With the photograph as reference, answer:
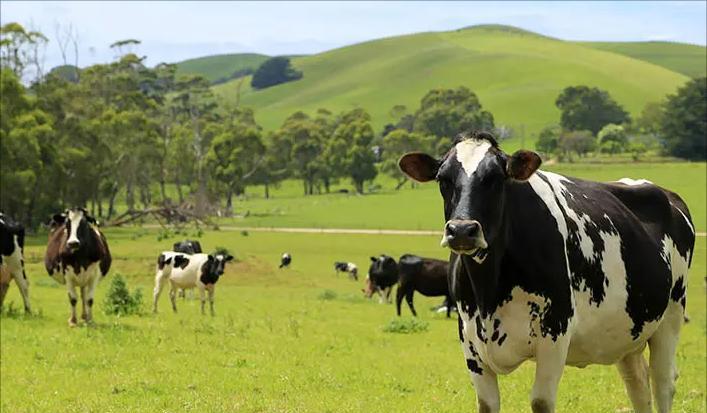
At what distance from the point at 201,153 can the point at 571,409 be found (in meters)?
92.0

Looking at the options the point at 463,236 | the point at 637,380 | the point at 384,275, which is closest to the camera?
the point at 463,236

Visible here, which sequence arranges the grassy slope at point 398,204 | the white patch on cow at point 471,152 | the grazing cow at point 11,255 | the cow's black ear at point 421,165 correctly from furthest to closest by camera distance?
the grassy slope at point 398,204 < the grazing cow at point 11,255 < the cow's black ear at point 421,165 < the white patch on cow at point 471,152

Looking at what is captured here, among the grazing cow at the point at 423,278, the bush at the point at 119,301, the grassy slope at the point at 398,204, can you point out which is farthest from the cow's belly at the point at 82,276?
the grassy slope at the point at 398,204

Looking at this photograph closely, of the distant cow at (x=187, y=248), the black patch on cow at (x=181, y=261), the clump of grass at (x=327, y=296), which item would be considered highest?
the black patch on cow at (x=181, y=261)

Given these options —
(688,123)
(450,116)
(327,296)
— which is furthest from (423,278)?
(450,116)

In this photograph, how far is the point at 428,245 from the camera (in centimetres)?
5441

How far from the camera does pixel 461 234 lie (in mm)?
5629

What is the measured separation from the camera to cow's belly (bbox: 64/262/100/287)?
17906 mm

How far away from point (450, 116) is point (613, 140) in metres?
27.4

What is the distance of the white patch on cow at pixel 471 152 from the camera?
6117mm

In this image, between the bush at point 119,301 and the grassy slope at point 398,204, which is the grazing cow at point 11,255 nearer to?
the bush at point 119,301

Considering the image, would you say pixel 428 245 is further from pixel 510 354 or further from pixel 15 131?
pixel 510 354

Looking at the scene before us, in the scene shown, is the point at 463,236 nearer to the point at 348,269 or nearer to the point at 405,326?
the point at 405,326

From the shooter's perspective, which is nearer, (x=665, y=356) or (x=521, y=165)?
(x=521, y=165)
